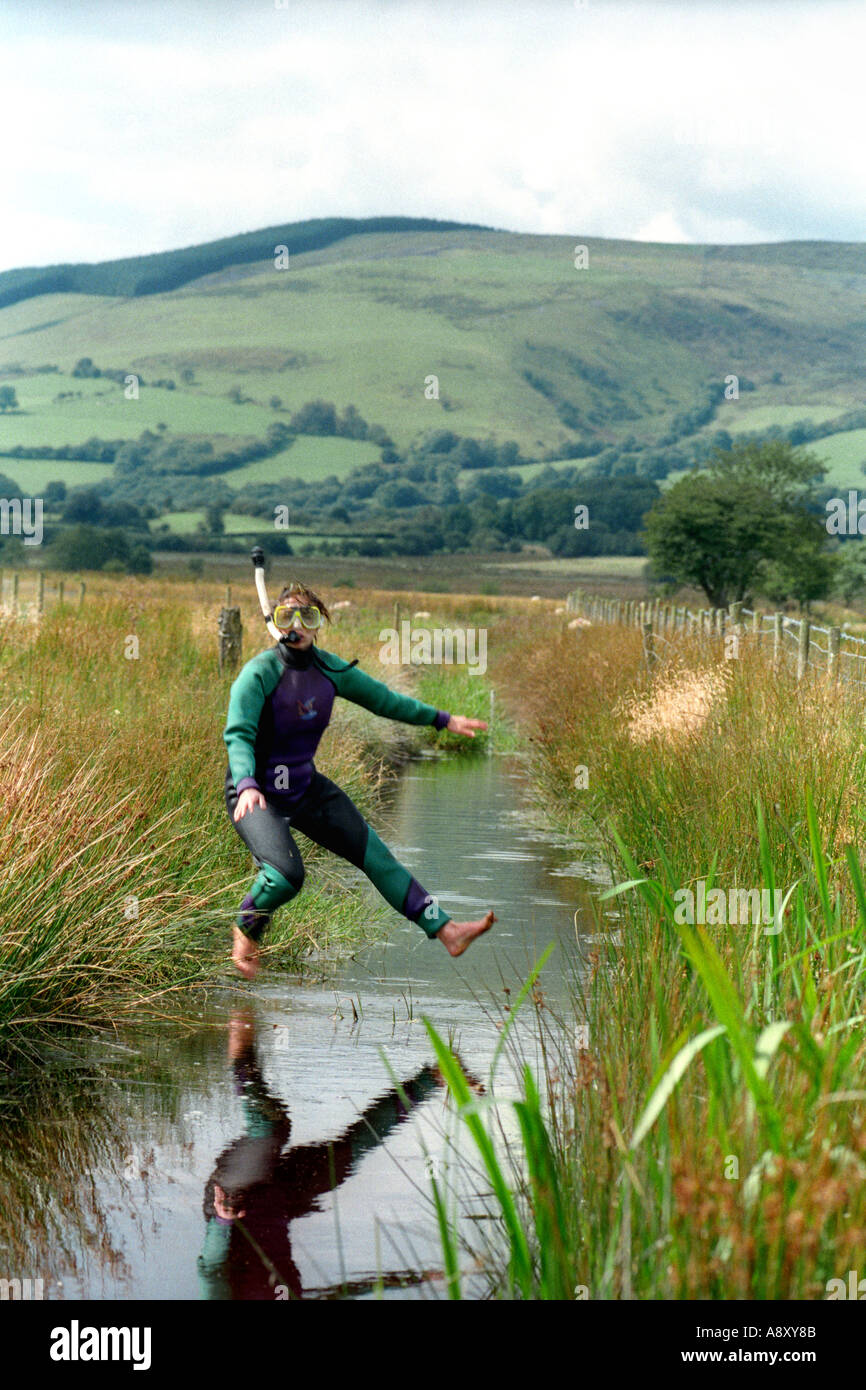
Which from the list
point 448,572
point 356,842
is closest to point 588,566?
point 448,572

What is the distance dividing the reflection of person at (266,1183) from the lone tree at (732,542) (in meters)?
73.3

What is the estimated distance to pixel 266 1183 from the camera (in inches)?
233

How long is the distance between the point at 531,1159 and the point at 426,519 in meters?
149

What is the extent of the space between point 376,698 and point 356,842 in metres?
0.69

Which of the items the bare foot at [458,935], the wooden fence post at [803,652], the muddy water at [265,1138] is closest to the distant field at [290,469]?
the wooden fence post at [803,652]

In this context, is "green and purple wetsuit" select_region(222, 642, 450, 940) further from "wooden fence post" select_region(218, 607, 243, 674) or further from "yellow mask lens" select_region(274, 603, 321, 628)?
"wooden fence post" select_region(218, 607, 243, 674)

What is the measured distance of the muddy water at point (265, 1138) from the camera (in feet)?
16.8

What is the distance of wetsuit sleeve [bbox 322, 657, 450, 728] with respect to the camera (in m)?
8.65

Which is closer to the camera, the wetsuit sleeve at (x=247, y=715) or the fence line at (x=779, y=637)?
the wetsuit sleeve at (x=247, y=715)

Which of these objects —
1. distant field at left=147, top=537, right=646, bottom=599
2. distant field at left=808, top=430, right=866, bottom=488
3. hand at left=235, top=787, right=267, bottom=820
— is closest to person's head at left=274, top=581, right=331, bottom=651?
hand at left=235, top=787, right=267, bottom=820

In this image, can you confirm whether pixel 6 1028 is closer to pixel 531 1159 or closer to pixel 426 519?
pixel 531 1159

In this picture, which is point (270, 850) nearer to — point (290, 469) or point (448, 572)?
point (448, 572)

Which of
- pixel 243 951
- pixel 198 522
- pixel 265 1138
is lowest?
pixel 265 1138

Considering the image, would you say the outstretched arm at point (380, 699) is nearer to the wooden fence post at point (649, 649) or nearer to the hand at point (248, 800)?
the hand at point (248, 800)
